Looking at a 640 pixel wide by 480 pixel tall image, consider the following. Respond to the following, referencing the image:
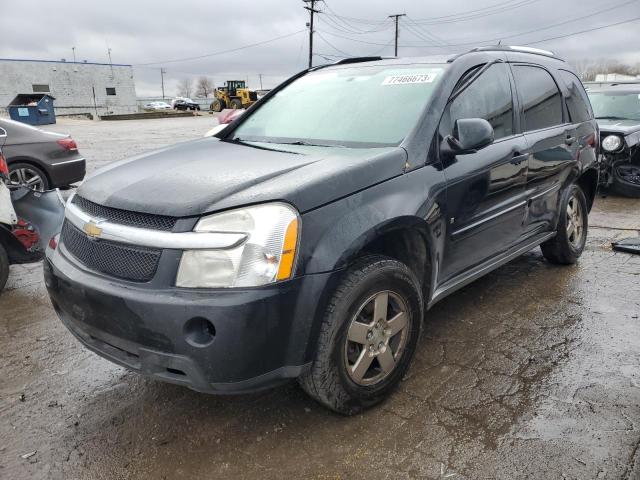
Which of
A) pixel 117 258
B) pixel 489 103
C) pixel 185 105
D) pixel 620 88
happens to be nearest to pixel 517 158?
pixel 489 103

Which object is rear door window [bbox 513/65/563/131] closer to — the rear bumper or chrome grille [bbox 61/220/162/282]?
chrome grille [bbox 61/220/162/282]

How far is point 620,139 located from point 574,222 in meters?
3.60

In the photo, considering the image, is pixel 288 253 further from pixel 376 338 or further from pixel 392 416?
pixel 392 416

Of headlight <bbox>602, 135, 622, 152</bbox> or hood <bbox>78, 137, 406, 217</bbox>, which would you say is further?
headlight <bbox>602, 135, 622, 152</bbox>

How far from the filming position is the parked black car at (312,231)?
85.0 inches

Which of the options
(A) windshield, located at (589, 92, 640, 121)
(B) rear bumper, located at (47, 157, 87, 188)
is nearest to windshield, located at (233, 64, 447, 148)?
(B) rear bumper, located at (47, 157, 87, 188)

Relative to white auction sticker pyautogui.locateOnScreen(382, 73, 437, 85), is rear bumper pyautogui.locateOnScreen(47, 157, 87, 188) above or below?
below

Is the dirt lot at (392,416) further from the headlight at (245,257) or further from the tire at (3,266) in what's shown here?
the headlight at (245,257)

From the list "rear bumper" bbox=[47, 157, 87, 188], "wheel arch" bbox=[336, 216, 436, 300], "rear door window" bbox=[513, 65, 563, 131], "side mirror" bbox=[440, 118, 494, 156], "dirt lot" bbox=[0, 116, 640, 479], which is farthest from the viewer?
"rear bumper" bbox=[47, 157, 87, 188]

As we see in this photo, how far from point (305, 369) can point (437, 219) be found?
45.0 inches

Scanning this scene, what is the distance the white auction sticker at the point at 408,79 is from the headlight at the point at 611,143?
5.57 meters

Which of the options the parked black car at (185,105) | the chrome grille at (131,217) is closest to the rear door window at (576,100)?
the chrome grille at (131,217)

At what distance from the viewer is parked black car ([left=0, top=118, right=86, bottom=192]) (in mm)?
7848

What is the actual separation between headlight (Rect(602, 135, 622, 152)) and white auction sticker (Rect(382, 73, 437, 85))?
5.57 m
